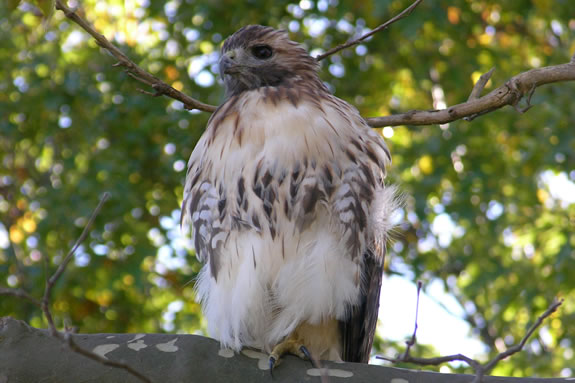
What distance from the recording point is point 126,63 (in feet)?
8.90

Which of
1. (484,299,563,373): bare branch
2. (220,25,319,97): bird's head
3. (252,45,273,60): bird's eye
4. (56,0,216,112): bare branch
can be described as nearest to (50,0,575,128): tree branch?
(56,0,216,112): bare branch

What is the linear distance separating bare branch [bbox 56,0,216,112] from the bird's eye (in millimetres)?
493

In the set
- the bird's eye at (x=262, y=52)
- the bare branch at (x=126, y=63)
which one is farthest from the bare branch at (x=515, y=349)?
the bird's eye at (x=262, y=52)

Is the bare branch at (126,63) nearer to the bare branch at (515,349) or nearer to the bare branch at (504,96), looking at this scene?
the bare branch at (504,96)

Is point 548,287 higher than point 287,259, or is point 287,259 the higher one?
point 548,287

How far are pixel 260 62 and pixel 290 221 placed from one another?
897mm

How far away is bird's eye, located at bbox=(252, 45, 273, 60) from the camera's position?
11.7ft

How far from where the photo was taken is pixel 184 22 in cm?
673

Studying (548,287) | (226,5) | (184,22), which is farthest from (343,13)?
(548,287)

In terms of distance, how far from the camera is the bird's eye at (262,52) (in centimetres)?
356

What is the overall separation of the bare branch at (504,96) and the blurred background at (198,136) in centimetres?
282

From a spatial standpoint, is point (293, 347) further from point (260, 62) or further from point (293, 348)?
point (260, 62)

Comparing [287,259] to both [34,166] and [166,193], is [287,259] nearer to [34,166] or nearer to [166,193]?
[166,193]

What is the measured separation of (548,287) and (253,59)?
146 inches
